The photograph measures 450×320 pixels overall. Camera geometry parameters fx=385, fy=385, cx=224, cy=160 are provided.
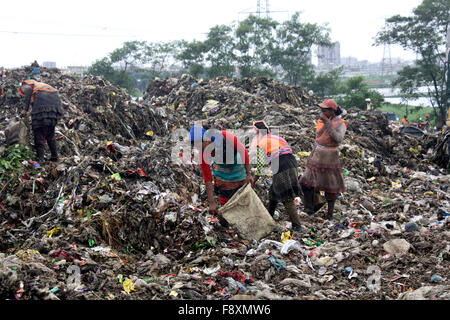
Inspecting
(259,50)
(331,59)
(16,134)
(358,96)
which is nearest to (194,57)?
(259,50)

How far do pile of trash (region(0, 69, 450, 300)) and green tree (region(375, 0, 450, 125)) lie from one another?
14.3 metres

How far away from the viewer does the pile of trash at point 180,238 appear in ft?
9.71

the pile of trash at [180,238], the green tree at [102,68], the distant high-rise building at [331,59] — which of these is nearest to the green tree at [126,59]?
the green tree at [102,68]

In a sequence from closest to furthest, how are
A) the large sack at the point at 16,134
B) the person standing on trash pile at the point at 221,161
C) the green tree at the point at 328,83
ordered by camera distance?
the person standing on trash pile at the point at 221,161 → the large sack at the point at 16,134 → the green tree at the point at 328,83

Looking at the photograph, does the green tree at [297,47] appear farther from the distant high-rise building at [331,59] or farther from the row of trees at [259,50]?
the distant high-rise building at [331,59]

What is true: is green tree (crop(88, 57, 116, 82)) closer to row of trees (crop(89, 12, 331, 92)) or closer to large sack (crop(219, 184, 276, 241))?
row of trees (crop(89, 12, 331, 92))

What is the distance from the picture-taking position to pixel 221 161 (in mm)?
3928

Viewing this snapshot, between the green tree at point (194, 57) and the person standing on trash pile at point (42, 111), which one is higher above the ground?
the green tree at point (194, 57)

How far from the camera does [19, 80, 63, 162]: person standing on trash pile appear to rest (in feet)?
18.3

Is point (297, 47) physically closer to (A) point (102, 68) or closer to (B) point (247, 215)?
(A) point (102, 68)

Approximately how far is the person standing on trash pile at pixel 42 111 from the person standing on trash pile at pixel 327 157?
3720 millimetres

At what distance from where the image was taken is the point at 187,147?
22.9 feet

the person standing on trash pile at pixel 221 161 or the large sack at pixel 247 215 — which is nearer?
the person standing on trash pile at pixel 221 161
